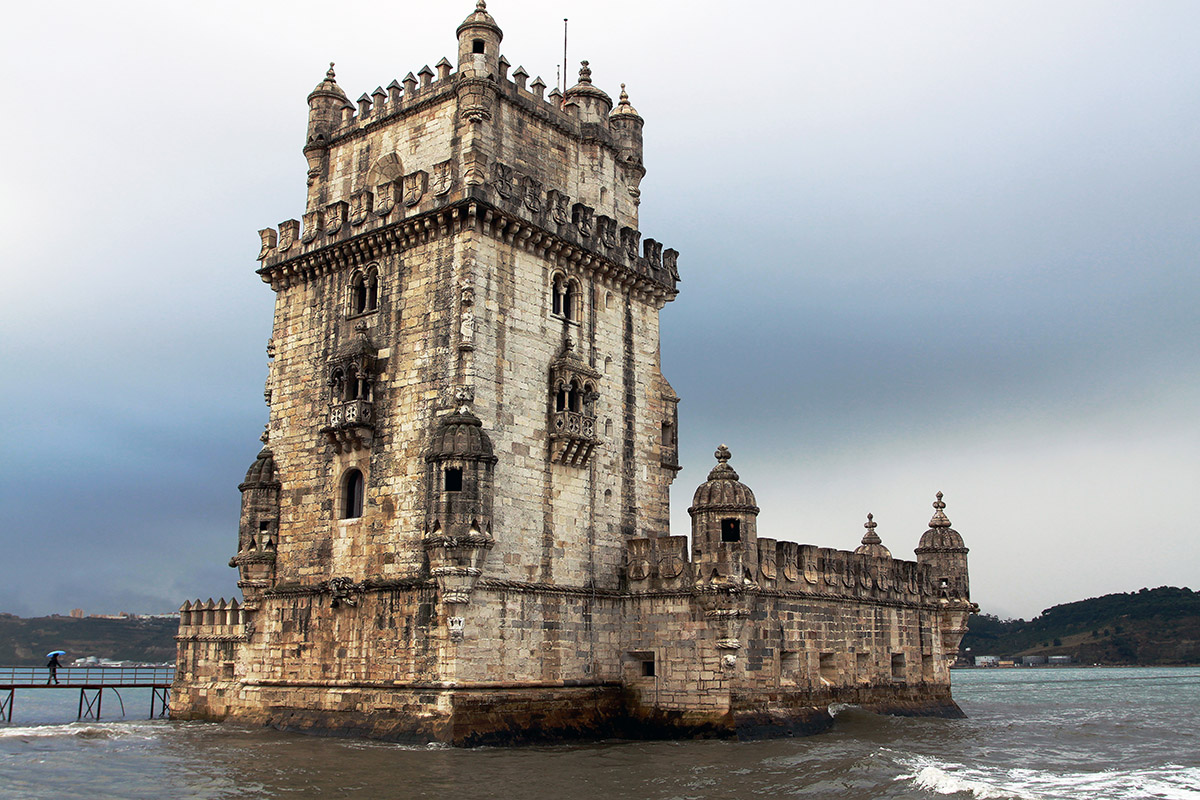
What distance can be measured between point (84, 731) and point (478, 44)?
23170 millimetres

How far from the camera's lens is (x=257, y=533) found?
3008 centimetres

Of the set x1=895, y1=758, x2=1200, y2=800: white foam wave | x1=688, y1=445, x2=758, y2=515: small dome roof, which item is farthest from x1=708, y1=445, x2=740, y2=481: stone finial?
x1=895, y1=758, x2=1200, y2=800: white foam wave

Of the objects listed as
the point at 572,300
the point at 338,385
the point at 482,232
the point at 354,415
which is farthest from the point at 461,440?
the point at 572,300

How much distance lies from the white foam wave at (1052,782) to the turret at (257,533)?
721 inches

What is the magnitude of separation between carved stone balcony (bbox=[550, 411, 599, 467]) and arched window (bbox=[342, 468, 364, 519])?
17.7 ft

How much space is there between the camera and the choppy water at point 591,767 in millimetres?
19891

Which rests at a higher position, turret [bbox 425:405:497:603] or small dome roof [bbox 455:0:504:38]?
small dome roof [bbox 455:0:504:38]

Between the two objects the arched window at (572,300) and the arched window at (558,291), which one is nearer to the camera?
the arched window at (558,291)

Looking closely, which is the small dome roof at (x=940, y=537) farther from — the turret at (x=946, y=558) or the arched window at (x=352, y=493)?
the arched window at (x=352, y=493)

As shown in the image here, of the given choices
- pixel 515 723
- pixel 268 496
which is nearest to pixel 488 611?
pixel 515 723

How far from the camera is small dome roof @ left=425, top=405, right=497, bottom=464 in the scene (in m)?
25.3

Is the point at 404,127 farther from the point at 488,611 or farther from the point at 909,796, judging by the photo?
the point at 909,796

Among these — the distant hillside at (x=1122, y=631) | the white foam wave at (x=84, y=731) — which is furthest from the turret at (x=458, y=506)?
the distant hillside at (x=1122, y=631)

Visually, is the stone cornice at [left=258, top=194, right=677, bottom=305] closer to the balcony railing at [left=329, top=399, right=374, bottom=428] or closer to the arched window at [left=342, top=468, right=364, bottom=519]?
the balcony railing at [left=329, top=399, right=374, bottom=428]
